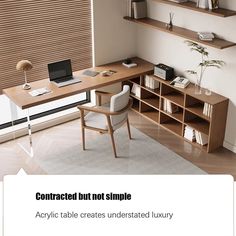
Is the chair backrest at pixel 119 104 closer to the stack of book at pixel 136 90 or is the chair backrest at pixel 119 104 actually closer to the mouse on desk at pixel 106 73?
the mouse on desk at pixel 106 73

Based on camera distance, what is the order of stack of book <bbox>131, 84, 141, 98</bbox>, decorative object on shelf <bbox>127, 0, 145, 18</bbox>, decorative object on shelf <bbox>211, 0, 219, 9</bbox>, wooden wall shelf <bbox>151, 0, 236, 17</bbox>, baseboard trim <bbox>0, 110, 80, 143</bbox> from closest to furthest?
wooden wall shelf <bbox>151, 0, 236, 17</bbox>
decorative object on shelf <bbox>211, 0, 219, 9</bbox>
baseboard trim <bbox>0, 110, 80, 143</bbox>
decorative object on shelf <bbox>127, 0, 145, 18</bbox>
stack of book <bbox>131, 84, 141, 98</bbox>

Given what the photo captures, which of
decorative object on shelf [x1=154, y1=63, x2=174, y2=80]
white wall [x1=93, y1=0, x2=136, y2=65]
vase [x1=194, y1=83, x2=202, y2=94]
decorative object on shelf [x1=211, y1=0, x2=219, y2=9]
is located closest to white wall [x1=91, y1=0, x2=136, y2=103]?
white wall [x1=93, y1=0, x2=136, y2=65]

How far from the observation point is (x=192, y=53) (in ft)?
15.1

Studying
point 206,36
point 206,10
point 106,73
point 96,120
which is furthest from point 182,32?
point 96,120

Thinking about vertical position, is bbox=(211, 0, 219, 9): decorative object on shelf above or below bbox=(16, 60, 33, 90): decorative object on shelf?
above

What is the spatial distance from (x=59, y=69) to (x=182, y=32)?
1.48 m

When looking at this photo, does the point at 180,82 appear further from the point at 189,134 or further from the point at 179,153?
the point at 179,153

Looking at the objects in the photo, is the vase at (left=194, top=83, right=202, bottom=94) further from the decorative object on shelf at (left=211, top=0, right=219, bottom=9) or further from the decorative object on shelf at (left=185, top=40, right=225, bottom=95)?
the decorative object on shelf at (left=211, top=0, right=219, bottom=9)

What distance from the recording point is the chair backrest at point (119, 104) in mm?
4000

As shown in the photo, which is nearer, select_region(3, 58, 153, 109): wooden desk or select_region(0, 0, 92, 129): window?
select_region(3, 58, 153, 109): wooden desk

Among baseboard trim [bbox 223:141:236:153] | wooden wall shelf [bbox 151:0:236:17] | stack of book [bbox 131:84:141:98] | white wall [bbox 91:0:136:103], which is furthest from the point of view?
stack of book [bbox 131:84:141:98]

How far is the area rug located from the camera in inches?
163

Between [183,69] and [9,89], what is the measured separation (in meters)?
2.07
